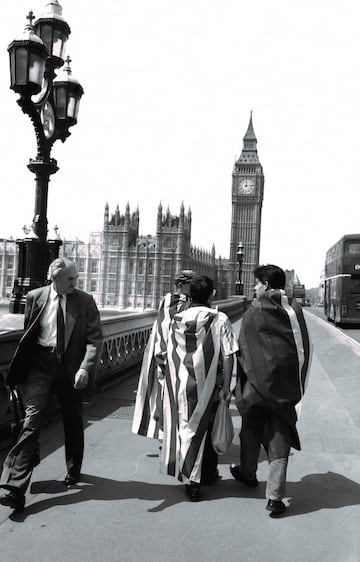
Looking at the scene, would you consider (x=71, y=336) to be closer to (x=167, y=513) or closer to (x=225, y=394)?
(x=225, y=394)

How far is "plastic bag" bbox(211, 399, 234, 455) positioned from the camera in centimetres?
388

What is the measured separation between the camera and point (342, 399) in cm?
738

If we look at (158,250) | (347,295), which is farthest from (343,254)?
(158,250)

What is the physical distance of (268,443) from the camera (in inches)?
148

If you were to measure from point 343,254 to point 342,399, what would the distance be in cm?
1380

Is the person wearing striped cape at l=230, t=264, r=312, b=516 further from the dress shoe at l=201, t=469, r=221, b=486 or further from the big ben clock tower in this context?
the big ben clock tower

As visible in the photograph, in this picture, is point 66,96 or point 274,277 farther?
point 66,96

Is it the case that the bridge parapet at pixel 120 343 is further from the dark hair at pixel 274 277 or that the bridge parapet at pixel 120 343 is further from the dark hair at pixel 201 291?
the dark hair at pixel 274 277

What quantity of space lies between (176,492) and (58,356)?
4.21 feet

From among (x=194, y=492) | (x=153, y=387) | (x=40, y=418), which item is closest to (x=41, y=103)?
(x=153, y=387)

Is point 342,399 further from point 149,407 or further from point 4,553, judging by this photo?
point 4,553

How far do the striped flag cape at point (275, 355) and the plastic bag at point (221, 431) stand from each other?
162 millimetres

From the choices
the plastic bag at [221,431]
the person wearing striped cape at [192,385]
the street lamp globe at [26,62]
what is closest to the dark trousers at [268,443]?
the plastic bag at [221,431]

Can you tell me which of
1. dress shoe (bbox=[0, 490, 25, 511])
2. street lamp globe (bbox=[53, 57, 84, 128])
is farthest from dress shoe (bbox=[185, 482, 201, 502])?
street lamp globe (bbox=[53, 57, 84, 128])
